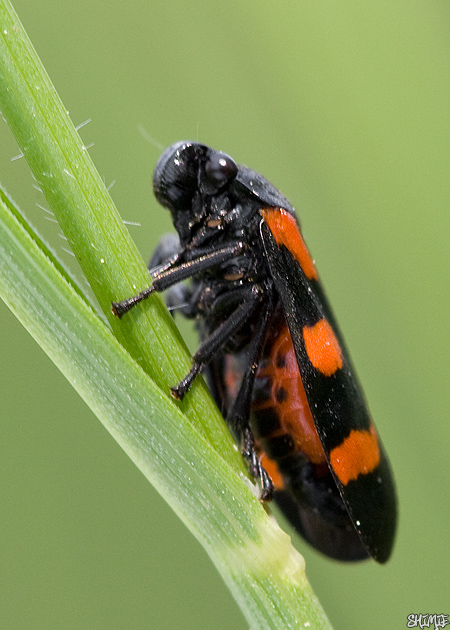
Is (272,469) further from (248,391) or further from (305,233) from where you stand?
(305,233)

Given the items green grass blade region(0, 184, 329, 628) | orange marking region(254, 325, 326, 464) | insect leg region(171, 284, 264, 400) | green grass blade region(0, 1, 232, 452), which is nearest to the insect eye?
insect leg region(171, 284, 264, 400)

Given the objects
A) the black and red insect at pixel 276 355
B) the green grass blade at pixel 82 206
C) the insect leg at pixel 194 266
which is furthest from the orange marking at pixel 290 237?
the green grass blade at pixel 82 206

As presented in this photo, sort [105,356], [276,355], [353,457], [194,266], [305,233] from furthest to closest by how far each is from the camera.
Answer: [305,233]
[276,355]
[194,266]
[353,457]
[105,356]

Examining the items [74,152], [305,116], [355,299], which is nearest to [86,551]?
[355,299]

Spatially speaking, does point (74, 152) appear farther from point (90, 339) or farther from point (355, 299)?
point (355, 299)

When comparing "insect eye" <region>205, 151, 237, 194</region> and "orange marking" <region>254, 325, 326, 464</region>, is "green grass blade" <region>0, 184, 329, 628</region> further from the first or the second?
"insect eye" <region>205, 151, 237, 194</region>

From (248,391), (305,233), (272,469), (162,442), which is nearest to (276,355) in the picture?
(248,391)
